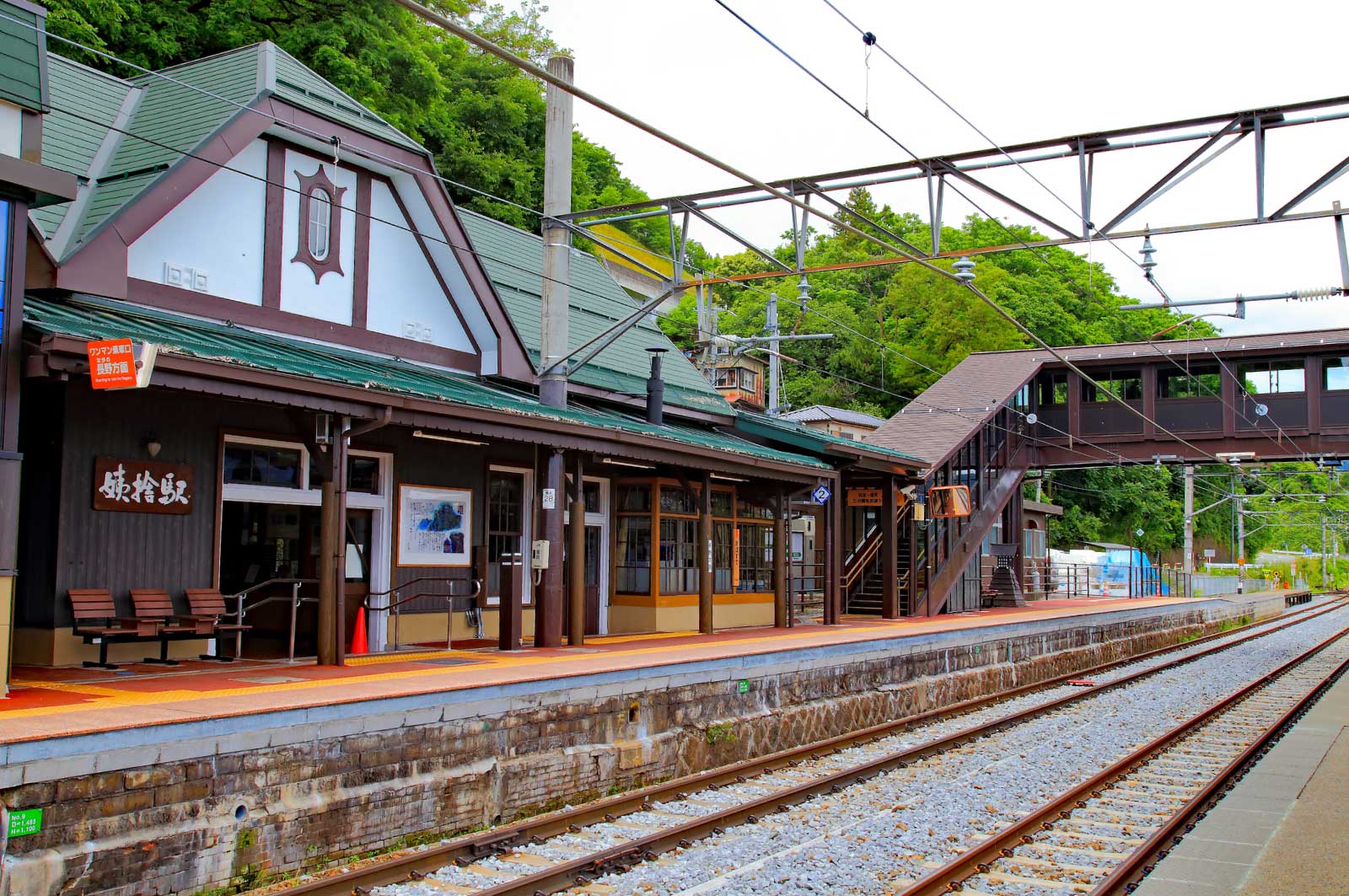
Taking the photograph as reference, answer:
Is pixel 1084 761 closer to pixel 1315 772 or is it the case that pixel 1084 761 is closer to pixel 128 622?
pixel 1315 772

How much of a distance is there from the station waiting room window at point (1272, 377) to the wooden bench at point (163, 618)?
89.9 feet

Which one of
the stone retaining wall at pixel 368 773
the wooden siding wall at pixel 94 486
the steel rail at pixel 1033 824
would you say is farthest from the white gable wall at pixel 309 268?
the steel rail at pixel 1033 824

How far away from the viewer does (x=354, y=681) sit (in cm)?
971

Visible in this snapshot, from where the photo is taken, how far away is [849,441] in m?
20.6

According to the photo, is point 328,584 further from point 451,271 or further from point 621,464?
point 621,464

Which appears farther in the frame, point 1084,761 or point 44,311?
point 1084,761

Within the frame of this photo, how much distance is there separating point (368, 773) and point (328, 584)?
308 cm

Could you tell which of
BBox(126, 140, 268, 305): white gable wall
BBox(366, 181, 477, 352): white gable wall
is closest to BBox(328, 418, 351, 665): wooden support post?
BBox(126, 140, 268, 305): white gable wall

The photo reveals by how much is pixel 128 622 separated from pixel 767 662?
6653mm

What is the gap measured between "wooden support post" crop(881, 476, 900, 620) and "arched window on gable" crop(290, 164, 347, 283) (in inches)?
500

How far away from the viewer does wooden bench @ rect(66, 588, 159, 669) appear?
1027 centimetres

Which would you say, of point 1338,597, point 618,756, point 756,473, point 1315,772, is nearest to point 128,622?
point 618,756

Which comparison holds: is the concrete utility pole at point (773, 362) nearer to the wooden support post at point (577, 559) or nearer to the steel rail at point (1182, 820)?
the wooden support post at point (577, 559)

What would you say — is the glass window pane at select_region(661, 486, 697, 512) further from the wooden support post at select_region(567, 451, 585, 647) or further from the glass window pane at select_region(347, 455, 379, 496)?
the glass window pane at select_region(347, 455, 379, 496)
